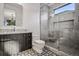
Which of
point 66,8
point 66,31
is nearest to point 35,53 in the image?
point 66,31

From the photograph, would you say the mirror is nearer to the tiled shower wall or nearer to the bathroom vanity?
the bathroom vanity

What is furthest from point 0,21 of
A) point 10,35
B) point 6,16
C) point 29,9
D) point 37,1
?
point 37,1

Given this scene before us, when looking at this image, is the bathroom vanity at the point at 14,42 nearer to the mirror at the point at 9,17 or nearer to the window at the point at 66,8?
the mirror at the point at 9,17

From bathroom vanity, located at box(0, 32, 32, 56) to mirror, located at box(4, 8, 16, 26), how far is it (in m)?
0.21

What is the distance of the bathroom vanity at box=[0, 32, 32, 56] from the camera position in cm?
202

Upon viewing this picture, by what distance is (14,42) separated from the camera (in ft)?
6.81

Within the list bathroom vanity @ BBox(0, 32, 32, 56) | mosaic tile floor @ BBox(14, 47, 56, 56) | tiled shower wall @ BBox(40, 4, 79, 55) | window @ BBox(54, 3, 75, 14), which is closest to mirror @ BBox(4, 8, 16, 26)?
bathroom vanity @ BBox(0, 32, 32, 56)

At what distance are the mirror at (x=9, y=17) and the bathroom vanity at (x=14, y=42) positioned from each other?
21 cm

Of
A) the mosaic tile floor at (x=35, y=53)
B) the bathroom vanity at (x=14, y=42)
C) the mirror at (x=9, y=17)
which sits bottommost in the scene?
the mosaic tile floor at (x=35, y=53)

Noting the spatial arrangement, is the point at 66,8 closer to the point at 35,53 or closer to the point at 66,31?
the point at 66,31

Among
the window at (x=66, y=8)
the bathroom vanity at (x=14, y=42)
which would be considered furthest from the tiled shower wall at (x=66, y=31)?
the bathroom vanity at (x=14, y=42)

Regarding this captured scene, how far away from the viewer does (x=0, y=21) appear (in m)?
2.04

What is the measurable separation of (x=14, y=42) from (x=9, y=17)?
51 cm

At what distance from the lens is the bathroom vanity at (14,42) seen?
2020 millimetres
